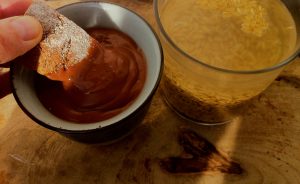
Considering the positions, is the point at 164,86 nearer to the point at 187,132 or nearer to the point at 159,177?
the point at 187,132

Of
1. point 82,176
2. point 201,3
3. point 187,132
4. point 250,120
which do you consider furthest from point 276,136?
point 82,176

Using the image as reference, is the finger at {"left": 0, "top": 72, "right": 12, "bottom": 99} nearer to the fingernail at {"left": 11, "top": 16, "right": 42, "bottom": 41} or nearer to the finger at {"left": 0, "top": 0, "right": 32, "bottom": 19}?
the finger at {"left": 0, "top": 0, "right": 32, "bottom": 19}

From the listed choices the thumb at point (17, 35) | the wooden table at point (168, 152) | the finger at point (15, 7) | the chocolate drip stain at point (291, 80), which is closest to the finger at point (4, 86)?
the wooden table at point (168, 152)

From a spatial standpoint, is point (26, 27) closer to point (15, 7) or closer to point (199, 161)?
point (15, 7)

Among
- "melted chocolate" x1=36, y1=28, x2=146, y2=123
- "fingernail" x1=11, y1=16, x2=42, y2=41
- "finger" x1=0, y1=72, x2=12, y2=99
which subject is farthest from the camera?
A: "finger" x1=0, y1=72, x2=12, y2=99

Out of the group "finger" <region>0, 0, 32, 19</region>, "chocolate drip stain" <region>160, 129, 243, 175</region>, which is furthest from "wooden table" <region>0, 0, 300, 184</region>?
"finger" <region>0, 0, 32, 19</region>

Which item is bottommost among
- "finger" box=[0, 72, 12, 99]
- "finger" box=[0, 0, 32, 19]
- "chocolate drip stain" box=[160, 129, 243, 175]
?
"finger" box=[0, 72, 12, 99]

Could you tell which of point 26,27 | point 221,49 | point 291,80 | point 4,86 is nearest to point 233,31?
point 221,49

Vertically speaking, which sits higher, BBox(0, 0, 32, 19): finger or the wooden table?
BBox(0, 0, 32, 19): finger
